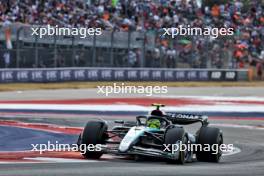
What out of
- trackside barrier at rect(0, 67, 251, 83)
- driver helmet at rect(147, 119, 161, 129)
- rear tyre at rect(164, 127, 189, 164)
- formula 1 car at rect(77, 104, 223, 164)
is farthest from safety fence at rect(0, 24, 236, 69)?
rear tyre at rect(164, 127, 189, 164)

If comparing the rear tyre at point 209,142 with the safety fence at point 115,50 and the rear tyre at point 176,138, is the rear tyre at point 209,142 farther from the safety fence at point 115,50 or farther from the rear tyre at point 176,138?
the safety fence at point 115,50

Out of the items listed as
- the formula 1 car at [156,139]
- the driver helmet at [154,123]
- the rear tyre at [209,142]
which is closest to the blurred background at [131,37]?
the formula 1 car at [156,139]

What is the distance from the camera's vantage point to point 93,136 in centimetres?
1230

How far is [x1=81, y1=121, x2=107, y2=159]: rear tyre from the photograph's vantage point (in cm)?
1230

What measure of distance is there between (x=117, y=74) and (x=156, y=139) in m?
26.6

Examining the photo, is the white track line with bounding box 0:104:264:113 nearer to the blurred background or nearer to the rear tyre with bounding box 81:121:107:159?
the blurred background

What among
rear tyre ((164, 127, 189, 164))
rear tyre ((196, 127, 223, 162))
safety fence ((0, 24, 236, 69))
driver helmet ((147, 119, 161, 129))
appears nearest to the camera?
rear tyre ((164, 127, 189, 164))

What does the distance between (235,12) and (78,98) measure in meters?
19.3

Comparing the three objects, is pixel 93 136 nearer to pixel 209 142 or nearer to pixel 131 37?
pixel 209 142

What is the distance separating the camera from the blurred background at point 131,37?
33.7 metres

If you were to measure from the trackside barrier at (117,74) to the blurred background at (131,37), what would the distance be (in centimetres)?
28

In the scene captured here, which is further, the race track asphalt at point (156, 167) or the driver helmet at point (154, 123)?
the driver helmet at point (154, 123)

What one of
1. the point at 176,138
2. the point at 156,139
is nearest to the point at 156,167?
the point at 176,138

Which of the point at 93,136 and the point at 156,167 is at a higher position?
the point at 93,136
